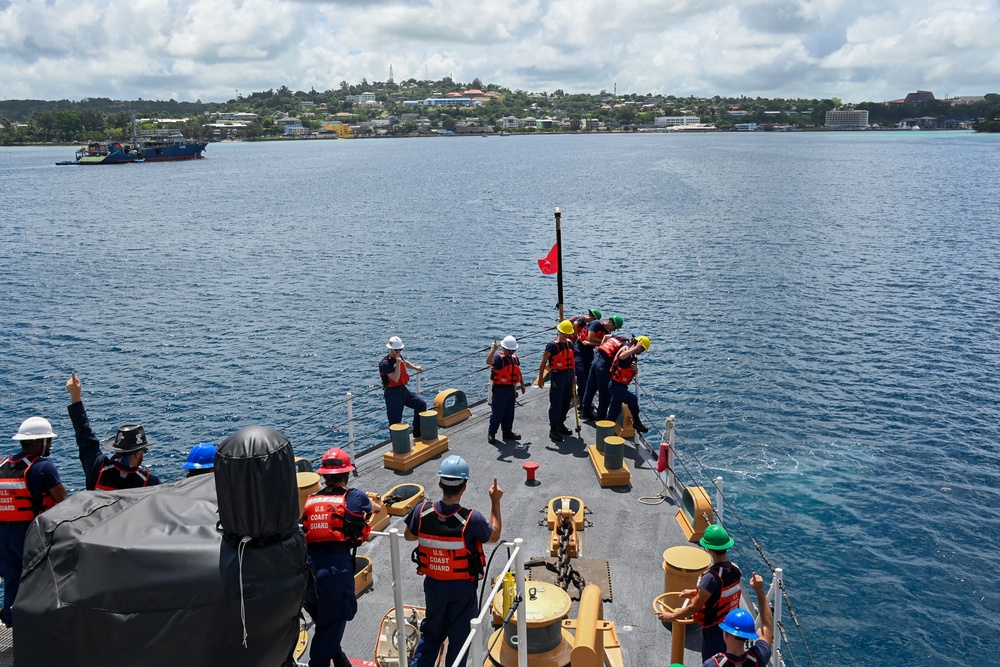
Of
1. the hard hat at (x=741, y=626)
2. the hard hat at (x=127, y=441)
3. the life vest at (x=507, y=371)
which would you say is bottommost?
the hard hat at (x=741, y=626)

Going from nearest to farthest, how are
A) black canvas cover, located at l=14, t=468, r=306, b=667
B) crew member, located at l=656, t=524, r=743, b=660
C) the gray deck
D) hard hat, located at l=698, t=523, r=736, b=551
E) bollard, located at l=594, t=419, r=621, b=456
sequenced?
black canvas cover, located at l=14, t=468, r=306, b=667 → crew member, located at l=656, t=524, r=743, b=660 → hard hat, located at l=698, t=523, r=736, b=551 → the gray deck → bollard, located at l=594, t=419, r=621, b=456

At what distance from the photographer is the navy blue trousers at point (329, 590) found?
6520 millimetres

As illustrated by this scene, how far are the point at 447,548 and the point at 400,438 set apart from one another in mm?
6240

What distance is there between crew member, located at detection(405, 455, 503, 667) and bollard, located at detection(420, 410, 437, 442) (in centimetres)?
644

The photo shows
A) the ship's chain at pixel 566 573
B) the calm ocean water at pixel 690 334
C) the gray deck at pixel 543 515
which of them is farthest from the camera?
the calm ocean water at pixel 690 334

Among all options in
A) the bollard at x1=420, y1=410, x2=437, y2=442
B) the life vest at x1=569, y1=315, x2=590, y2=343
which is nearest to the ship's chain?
the bollard at x1=420, y1=410, x2=437, y2=442

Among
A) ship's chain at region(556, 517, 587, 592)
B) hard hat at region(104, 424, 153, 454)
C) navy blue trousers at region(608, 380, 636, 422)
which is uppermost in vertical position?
hard hat at region(104, 424, 153, 454)

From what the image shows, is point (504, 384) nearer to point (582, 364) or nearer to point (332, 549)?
point (582, 364)

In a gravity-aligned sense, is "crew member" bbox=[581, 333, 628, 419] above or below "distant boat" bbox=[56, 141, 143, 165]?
below

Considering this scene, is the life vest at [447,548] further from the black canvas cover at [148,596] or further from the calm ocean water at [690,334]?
the calm ocean water at [690,334]

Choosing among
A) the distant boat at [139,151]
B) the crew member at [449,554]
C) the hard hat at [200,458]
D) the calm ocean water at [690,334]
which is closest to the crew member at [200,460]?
the hard hat at [200,458]

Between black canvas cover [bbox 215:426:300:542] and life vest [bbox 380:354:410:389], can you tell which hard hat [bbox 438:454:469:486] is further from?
life vest [bbox 380:354:410:389]

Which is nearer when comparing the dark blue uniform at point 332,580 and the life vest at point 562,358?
the dark blue uniform at point 332,580

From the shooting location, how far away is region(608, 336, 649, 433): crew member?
43.4ft
